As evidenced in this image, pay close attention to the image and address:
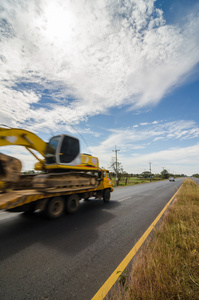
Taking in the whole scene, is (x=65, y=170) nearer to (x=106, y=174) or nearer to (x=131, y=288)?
(x=106, y=174)

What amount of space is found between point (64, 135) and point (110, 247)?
15.0 feet

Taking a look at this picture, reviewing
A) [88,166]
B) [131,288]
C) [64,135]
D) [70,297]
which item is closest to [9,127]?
[64,135]

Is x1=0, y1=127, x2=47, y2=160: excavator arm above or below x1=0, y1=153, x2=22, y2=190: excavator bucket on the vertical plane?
above

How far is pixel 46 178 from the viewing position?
5023 millimetres

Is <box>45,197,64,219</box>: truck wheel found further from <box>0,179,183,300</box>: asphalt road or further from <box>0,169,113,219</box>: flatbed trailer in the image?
<box>0,179,183,300</box>: asphalt road

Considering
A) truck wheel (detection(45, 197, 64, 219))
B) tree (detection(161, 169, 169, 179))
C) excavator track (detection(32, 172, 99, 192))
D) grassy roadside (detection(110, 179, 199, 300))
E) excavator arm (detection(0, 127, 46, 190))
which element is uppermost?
tree (detection(161, 169, 169, 179))

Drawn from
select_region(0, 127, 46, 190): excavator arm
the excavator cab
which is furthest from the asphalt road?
the excavator cab

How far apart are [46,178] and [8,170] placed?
1.29m

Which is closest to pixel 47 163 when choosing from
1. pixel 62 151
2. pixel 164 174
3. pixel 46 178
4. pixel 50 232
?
pixel 62 151

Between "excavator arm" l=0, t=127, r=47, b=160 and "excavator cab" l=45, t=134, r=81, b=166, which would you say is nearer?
"excavator arm" l=0, t=127, r=47, b=160

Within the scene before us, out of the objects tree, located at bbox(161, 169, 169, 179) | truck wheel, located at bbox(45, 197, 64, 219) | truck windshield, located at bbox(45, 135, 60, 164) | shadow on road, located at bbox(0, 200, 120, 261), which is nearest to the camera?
shadow on road, located at bbox(0, 200, 120, 261)

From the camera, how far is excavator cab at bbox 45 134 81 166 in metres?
5.77

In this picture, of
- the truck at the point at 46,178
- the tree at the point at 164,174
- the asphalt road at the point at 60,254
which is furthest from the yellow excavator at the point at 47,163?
the tree at the point at 164,174

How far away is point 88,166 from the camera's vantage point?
723cm
